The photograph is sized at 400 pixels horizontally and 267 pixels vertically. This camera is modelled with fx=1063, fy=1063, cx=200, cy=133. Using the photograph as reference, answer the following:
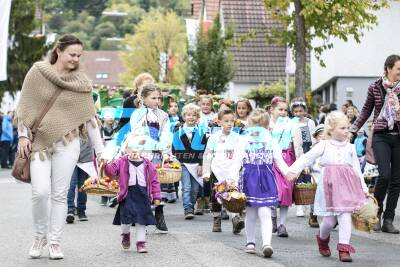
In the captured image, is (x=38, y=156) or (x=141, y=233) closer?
(x=38, y=156)

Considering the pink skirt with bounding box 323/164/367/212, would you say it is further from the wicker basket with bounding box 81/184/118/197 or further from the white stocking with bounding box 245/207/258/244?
the wicker basket with bounding box 81/184/118/197

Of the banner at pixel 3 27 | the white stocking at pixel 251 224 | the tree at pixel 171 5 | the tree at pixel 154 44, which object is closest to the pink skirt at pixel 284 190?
the white stocking at pixel 251 224

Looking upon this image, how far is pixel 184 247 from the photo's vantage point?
35.8ft

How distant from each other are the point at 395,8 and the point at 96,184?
20.0m

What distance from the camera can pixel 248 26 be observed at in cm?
4825

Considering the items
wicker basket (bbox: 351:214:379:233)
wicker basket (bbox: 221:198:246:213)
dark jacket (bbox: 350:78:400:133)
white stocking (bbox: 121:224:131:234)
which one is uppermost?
dark jacket (bbox: 350:78:400:133)

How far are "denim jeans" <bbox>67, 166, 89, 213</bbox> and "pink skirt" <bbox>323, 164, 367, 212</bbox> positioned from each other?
16.4ft

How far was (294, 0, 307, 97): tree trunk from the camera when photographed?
77.8 ft

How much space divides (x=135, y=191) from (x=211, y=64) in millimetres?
28189

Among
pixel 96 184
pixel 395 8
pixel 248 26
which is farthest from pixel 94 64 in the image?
pixel 96 184

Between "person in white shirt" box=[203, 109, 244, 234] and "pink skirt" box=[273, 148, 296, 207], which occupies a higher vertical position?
"person in white shirt" box=[203, 109, 244, 234]

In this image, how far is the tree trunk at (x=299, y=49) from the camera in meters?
23.7

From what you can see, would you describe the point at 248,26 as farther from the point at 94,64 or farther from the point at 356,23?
the point at 94,64

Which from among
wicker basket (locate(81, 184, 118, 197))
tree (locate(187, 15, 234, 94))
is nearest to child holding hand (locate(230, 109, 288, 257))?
wicker basket (locate(81, 184, 118, 197))
